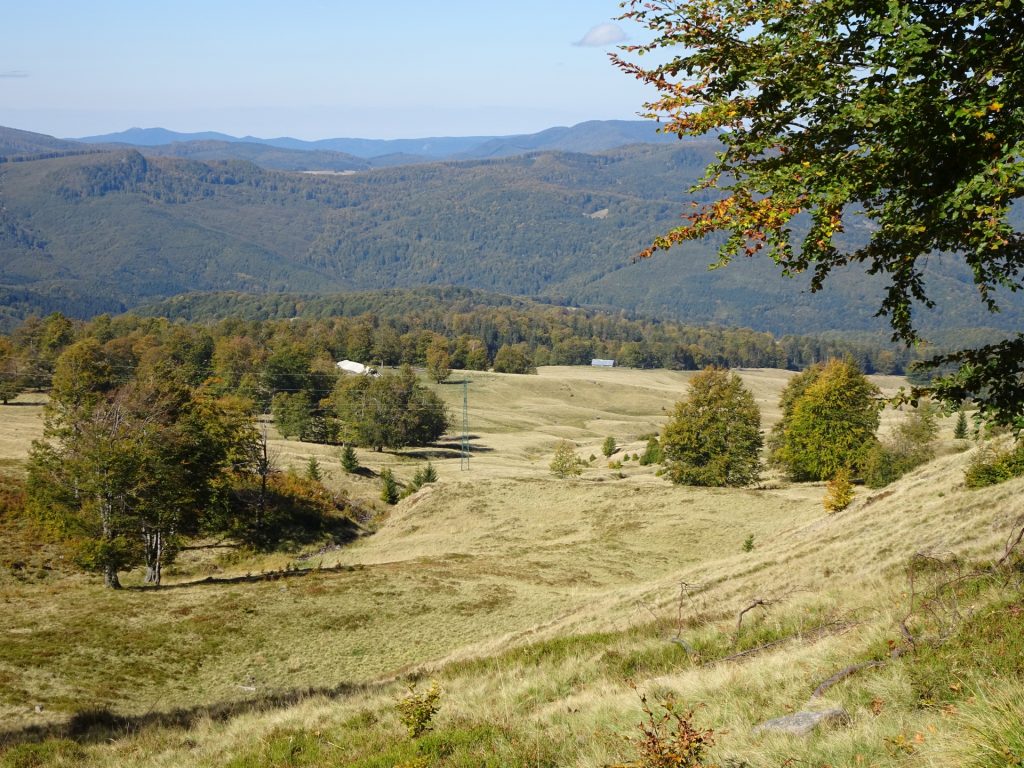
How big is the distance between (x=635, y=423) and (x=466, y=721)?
142160 millimetres

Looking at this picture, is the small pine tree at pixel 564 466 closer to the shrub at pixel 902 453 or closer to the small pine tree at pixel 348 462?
the small pine tree at pixel 348 462

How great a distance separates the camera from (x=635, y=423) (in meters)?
151

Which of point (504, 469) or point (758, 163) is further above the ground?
point (758, 163)

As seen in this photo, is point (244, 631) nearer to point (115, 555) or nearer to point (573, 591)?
point (115, 555)

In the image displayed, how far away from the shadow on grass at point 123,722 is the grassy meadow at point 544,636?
0.43ft

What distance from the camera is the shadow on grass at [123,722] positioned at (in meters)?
16.0

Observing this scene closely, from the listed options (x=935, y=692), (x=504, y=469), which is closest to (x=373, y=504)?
(x=504, y=469)

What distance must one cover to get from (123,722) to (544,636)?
10.8 metres

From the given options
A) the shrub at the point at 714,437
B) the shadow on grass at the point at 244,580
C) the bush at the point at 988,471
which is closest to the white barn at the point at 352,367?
the shrub at the point at 714,437

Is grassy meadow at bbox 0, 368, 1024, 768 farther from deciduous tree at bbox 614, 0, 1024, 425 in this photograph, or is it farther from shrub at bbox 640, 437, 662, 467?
shrub at bbox 640, 437, 662, 467

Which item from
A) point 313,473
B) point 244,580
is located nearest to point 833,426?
point 313,473

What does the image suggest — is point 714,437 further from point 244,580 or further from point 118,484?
point 118,484

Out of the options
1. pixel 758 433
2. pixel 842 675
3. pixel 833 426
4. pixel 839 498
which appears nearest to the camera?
pixel 842 675

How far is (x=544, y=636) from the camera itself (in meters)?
22.2
